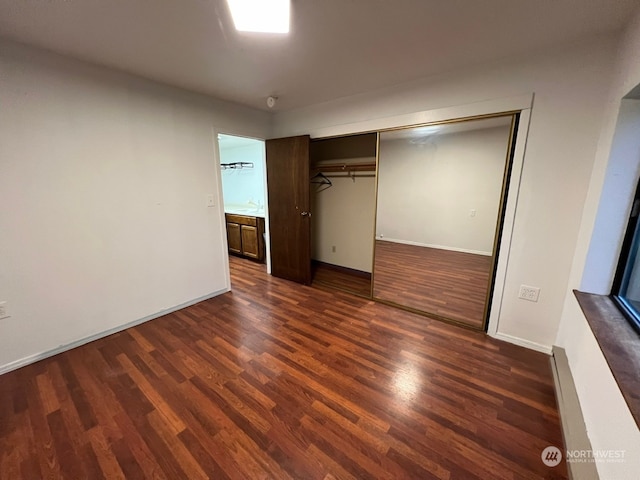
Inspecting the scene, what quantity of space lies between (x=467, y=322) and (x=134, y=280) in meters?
3.30

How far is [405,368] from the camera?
1.91 meters

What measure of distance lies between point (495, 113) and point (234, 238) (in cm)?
419

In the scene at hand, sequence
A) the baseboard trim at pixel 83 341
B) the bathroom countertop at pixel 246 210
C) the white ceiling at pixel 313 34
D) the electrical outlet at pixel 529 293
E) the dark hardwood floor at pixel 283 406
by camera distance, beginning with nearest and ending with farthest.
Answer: the dark hardwood floor at pixel 283 406 → the white ceiling at pixel 313 34 → the baseboard trim at pixel 83 341 → the electrical outlet at pixel 529 293 → the bathroom countertop at pixel 246 210

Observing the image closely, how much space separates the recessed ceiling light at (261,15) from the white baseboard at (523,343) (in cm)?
291

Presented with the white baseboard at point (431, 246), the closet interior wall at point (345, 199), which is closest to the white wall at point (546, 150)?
the closet interior wall at point (345, 199)

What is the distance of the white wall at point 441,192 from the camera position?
146 inches

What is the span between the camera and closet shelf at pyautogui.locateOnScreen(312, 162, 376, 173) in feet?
11.3

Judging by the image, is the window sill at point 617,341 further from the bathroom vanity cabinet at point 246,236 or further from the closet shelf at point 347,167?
the bathroom vanity cabinet at point 246,236

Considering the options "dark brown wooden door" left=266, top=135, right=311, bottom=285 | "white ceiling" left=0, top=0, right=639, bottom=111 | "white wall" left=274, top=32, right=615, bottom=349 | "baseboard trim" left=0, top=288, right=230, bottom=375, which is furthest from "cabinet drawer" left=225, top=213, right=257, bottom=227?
"white wall" left=274, top=32, right=615, bottom=349

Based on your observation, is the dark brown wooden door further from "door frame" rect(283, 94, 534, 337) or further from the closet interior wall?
"door frame" rect(283, 94, 534, 337)

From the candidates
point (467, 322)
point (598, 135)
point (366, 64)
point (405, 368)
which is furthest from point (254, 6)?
point (467, 322)

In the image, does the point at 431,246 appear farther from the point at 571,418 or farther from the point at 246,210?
the point at 246,210

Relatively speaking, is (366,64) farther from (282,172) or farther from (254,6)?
(282,172)

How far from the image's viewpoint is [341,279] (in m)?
3.71
